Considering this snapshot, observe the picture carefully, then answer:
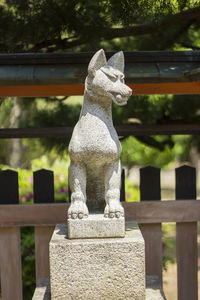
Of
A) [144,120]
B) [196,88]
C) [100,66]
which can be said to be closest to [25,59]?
[100,66]

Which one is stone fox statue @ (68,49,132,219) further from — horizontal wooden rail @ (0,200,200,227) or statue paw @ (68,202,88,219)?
horizontal wooden rail @ (0,200,200,227)

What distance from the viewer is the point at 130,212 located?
8.33ft

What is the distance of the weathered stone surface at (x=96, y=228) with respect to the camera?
1883 mm

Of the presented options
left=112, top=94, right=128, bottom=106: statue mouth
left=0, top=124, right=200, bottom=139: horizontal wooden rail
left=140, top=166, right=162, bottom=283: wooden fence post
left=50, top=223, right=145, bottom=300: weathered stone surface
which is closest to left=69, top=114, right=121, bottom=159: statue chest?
left=112, top=94, right=128, bottom=106: statue mouth

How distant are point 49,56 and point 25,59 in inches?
5.1

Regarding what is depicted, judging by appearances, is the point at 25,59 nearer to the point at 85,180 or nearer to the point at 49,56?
the point at 49,56

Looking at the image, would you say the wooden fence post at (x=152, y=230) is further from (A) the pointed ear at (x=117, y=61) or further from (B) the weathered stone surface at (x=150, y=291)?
(A) the pointed ear at (x=117, y=61)

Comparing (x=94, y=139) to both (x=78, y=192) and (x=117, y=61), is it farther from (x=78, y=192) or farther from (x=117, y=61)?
(x=117, y=61)

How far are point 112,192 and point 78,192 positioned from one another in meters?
0.16

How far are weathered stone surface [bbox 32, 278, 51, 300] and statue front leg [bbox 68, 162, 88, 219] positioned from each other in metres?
0.47

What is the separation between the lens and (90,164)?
77.0 inches

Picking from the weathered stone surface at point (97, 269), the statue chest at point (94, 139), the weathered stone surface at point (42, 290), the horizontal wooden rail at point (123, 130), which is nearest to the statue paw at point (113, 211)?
the weathered stone surface at point (97, 269)

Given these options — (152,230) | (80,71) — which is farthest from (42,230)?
(80,71)

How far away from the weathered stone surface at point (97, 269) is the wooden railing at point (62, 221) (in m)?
0.66
